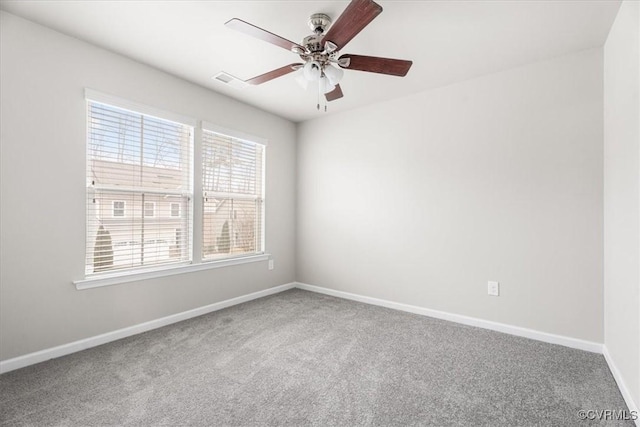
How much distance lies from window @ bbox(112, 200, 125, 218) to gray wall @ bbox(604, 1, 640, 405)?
3.68 meters

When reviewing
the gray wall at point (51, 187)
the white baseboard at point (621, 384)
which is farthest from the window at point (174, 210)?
the white baseboard at point (621, 384)

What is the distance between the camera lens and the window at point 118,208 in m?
2.65

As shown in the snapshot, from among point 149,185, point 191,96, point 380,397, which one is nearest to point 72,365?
point 149,185

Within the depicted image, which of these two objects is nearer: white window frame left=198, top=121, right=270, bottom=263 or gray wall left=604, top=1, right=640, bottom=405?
gray wall left=604, top=1, right=640, bottom=405

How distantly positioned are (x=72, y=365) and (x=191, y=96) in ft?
8.49

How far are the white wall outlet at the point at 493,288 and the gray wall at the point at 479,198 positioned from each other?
4cm

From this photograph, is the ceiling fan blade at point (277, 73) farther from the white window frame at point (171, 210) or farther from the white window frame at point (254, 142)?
the white window frame at point (171, 210)

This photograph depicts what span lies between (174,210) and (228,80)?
1.45m

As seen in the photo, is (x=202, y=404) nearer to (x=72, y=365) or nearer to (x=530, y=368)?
(x=72, y=365)

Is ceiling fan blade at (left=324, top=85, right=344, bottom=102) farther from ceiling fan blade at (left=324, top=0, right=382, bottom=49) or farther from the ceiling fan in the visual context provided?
ceiling fan blade at (left=324, top=0, right=382, bottom=49)

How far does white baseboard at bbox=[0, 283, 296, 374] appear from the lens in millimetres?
2145

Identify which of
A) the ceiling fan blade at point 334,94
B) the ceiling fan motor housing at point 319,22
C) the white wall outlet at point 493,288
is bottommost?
the white wall outlet at point 493,288

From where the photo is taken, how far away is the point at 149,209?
2.89 m

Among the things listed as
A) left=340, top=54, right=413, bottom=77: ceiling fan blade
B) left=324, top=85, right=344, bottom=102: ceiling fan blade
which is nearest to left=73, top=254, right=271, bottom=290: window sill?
left=324, top=85, right=344, bottom=102: ceiling fan blade
